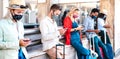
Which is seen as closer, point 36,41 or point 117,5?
point 36,41

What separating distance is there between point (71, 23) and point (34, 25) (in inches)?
25.2

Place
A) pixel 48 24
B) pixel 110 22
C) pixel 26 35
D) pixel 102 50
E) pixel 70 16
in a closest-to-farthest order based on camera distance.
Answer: pixel 48 24 → pixel 26 35 → pixel 70 16 → pixel 102 50 → pixel 110 22

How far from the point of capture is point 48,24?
4.08 metres

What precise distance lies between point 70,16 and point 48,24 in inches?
28.0

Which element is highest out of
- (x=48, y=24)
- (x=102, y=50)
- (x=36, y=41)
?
(x=48, y=24)

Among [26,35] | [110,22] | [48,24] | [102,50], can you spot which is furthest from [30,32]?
[110,22]

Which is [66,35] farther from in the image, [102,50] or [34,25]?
[102,50]

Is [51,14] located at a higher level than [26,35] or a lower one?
higher

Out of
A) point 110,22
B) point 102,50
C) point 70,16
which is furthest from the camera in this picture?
point 110,22

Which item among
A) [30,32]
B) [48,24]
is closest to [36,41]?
[30,32]

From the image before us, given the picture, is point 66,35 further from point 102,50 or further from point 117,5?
point 117,5

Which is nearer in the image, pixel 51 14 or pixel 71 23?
pixel 51 14

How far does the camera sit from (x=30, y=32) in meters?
4.43

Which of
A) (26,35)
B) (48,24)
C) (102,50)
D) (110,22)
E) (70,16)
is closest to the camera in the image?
(48,24)
